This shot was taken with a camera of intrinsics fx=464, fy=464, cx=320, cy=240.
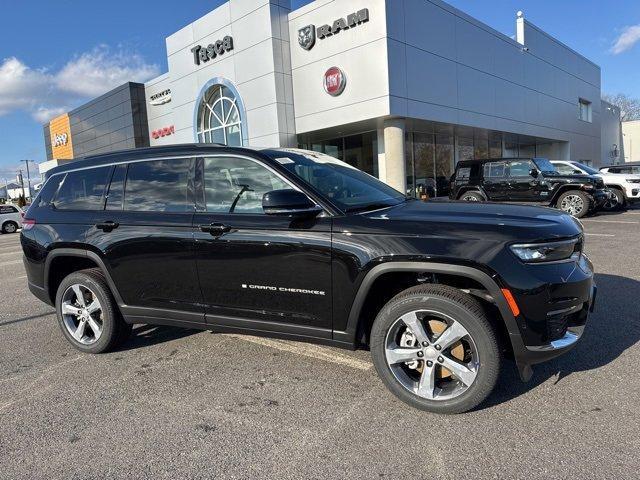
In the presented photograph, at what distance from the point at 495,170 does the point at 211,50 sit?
572 inches

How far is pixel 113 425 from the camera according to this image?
3.01 metres

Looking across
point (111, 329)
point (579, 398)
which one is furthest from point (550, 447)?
point (111, 329)

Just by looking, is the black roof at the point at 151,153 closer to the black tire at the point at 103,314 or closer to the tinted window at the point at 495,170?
the black tire at the point at 103,314

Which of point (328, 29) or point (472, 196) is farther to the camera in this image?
point (328, 29)

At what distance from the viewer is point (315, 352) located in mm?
4082

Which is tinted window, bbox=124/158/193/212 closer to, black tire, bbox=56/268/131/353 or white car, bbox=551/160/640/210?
black tire, bbox=56/268/131/353

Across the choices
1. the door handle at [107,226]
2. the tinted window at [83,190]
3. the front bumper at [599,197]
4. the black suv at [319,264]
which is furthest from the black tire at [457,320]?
the front bumper at [599,197]

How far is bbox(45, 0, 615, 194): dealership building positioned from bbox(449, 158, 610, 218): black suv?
1.49 m

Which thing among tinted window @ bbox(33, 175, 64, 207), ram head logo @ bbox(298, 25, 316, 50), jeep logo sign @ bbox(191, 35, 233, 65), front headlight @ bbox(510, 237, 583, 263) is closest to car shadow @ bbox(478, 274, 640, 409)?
front headlight @ bbox(510, 237, 583, 263)

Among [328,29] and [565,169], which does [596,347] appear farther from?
[328,29]

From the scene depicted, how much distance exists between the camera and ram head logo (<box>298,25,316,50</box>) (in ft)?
60.2

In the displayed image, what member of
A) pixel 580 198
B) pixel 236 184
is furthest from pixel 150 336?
pixel 580 198

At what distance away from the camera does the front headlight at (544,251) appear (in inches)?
109

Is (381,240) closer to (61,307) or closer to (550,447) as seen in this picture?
(550,447)
